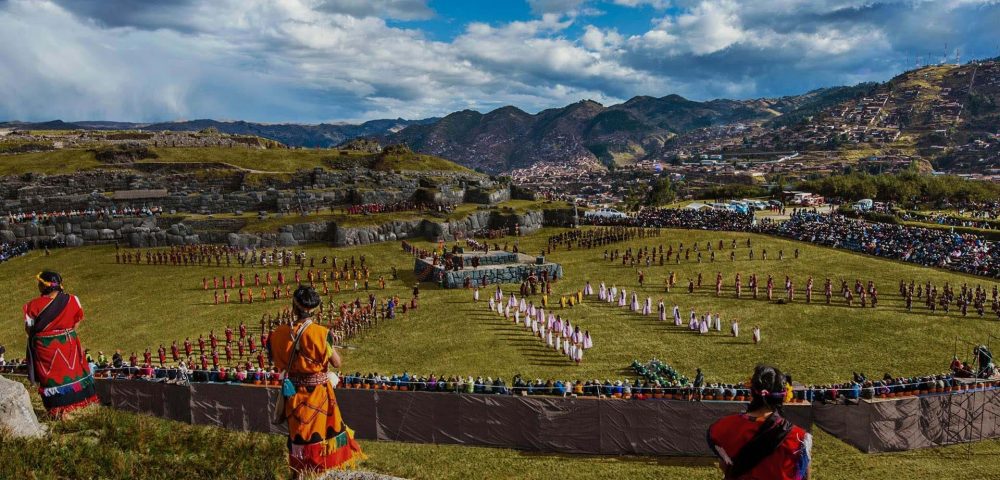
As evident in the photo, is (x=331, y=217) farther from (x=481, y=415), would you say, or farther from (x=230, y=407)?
(x=481, y=415)

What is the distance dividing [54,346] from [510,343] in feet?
62.9

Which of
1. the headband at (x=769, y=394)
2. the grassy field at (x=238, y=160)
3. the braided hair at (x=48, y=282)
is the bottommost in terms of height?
the headband at (x=769, y=394)

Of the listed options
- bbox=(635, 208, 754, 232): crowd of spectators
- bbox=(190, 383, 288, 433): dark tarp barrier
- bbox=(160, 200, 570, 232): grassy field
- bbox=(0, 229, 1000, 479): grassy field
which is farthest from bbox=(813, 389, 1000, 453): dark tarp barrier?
bbox=(160, 200, 570, 232): grassy field

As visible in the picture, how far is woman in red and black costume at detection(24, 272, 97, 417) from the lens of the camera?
9.65 m

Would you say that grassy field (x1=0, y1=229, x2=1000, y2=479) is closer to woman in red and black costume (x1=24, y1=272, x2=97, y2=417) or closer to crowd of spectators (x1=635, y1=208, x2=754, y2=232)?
woman in red and black costume (x1=24, y1=272, x2=97, y2=417)

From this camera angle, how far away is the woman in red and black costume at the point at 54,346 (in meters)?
9.65

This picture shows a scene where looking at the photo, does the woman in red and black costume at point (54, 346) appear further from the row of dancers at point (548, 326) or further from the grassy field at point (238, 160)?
the grassy field at point (238, 160)

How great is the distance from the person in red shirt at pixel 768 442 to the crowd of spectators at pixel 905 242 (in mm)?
43104

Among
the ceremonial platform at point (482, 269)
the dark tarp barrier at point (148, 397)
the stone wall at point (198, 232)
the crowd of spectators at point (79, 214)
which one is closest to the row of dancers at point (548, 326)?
the ceremonial platform at point (482, 269)

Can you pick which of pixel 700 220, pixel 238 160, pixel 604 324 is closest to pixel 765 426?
pixel 604 324

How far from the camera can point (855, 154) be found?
150 meters

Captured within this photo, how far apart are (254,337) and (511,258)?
768 inches

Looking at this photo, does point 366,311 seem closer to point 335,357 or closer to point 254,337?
point 254,337

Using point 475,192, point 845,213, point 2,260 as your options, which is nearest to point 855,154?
point 845,213
